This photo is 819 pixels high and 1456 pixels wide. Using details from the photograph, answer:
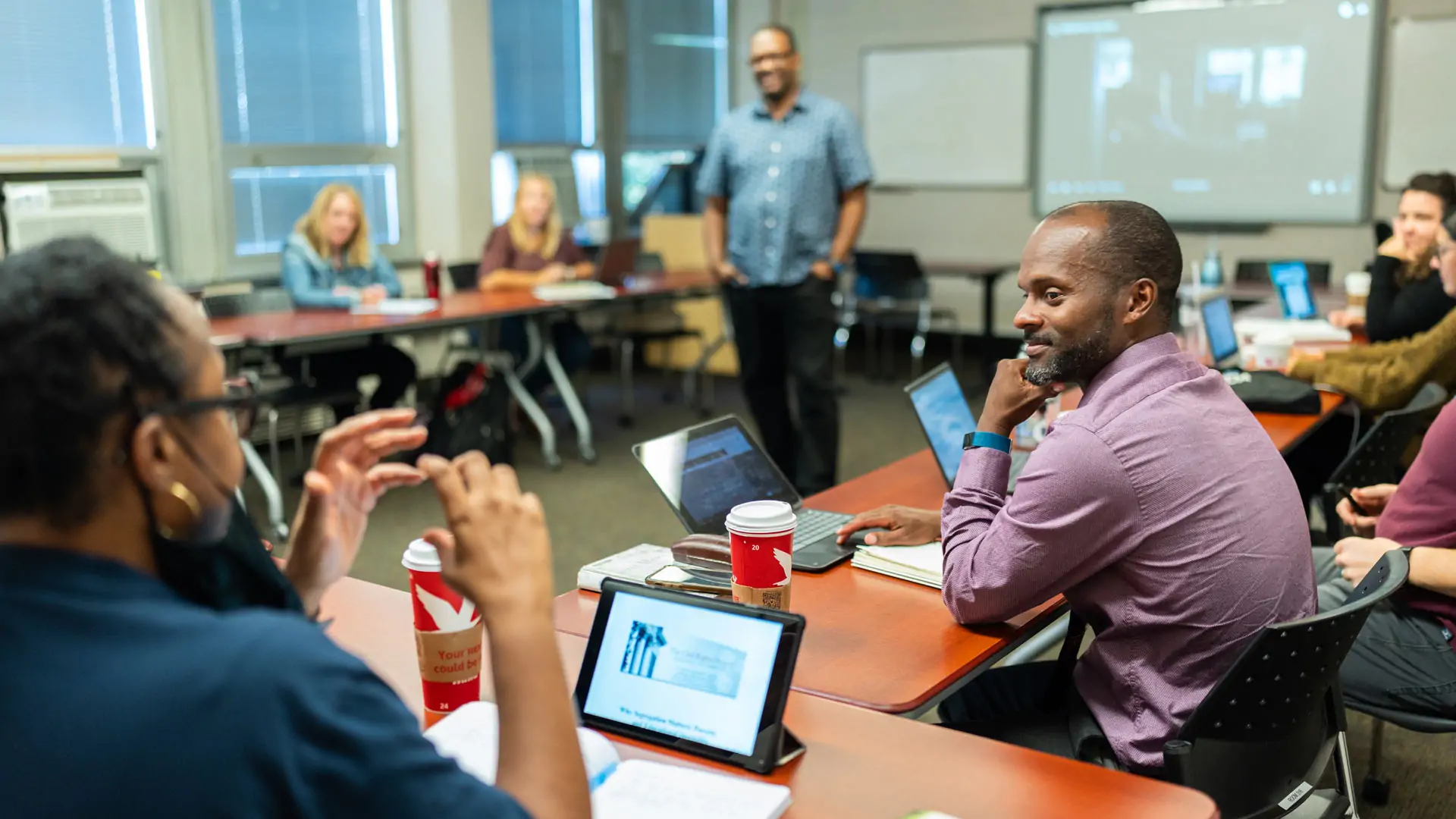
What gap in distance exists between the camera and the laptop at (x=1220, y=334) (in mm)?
3812

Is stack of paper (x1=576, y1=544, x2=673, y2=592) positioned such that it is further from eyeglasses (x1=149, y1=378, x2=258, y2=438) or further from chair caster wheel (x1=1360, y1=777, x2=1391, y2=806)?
chair caster wheel (x1=1360, y1=777, x2=1391, y2=806)

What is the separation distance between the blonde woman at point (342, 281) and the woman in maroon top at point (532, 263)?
57 cm

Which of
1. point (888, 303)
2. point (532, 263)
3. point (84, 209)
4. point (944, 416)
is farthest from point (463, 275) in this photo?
point (944, 416)

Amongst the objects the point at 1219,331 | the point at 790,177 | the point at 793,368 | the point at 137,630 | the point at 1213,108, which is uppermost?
the point at 1213,108

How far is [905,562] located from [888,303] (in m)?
5.73

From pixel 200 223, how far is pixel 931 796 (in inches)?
208

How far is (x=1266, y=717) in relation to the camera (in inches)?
60.6

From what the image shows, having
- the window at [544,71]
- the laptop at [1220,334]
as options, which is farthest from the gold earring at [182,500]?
the window at [544,71]

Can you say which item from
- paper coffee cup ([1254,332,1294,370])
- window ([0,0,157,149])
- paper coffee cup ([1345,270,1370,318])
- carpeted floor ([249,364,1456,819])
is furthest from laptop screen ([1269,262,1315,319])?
window ([0,0,157,149])

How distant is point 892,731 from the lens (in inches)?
53.9

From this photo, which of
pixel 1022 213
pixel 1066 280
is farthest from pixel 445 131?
pixel 1066 280

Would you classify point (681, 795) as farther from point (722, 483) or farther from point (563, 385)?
point (563, 385)

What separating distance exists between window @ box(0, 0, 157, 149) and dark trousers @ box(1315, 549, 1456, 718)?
516 cm

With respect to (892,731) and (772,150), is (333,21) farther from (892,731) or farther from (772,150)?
(892,731)
